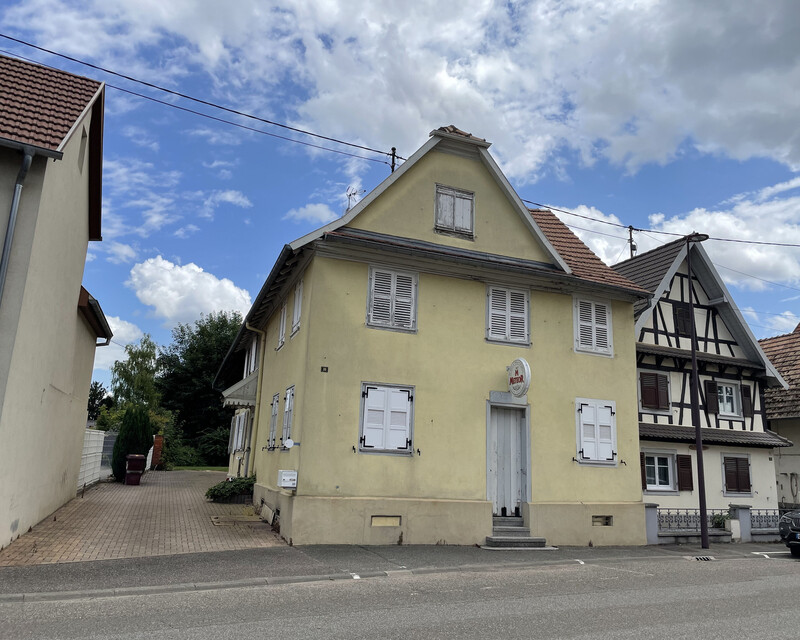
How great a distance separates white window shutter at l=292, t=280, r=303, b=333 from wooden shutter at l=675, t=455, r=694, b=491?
1254 centimetres

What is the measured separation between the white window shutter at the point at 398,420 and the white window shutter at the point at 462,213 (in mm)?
4153

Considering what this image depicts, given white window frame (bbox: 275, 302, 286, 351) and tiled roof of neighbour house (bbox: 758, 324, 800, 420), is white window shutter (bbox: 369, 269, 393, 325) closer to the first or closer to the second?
white window frame (bbox: 275, 302, 286, 351)

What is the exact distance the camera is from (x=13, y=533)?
10.1 meters

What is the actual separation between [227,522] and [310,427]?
354 cm

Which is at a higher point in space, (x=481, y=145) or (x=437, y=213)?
(x=481, y=145)

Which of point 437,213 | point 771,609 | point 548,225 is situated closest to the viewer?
point 771,609

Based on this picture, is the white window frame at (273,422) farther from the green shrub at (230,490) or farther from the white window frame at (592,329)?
the white window frame at (592,329)

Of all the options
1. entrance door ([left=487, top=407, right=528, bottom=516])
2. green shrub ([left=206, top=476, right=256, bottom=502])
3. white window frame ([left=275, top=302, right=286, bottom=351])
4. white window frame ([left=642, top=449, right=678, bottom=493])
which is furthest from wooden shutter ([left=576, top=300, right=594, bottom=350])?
green shrub ([left=206, top=476, right=256, bottom=502])

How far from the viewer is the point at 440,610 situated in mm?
7305

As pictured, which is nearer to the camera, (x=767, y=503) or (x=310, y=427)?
(x=310, y=427)

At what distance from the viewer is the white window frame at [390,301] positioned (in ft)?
43.2

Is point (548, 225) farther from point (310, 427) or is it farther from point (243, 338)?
point (243, 338)

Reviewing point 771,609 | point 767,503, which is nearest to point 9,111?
point 771,609

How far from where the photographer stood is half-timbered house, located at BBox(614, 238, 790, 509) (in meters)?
18.8
